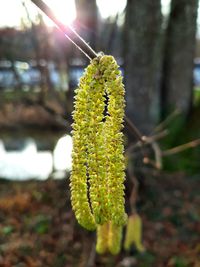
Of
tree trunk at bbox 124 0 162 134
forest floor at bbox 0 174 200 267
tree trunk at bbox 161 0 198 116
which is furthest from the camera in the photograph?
tree trunk at bbox 161 0 198 116

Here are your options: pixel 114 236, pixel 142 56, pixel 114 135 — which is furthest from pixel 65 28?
pixel 142 56

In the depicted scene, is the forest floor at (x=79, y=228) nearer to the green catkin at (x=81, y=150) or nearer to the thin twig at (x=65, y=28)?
the green catkin at (x=81, y=150)

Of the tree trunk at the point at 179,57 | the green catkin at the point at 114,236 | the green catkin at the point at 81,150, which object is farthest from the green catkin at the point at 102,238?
the tree trunk at the point at 179,57

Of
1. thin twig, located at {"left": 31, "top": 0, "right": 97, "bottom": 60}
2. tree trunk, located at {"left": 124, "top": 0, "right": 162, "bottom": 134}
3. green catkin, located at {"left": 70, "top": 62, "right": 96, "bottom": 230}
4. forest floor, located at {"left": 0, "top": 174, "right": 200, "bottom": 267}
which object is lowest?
forest floor, located at {"left": 0, "top": 174, "right": 200, "bottom": 267}

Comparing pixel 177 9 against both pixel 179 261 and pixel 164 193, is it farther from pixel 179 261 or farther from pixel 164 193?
pixel 179 261

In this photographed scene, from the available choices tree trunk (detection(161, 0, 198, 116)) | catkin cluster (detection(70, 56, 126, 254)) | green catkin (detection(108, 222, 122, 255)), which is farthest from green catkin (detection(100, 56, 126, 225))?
tree trunk (detection(161, 0, 198, 116))

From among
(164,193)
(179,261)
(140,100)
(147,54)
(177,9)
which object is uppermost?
(177,9)

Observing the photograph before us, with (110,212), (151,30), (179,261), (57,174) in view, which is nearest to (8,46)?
(57,174)

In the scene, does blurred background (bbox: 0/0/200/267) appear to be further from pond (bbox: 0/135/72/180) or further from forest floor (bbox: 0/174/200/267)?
pond (bbox: 0/135/72/180)
